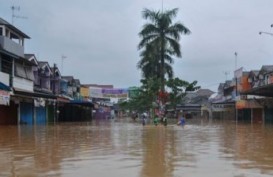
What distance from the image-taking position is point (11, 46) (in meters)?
39.5

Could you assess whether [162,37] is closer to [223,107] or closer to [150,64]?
[150,64]

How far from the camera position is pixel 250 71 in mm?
71625

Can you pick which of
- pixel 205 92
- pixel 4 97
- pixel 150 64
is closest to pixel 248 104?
pixel 150 64

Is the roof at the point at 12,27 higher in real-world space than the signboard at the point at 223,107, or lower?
higher

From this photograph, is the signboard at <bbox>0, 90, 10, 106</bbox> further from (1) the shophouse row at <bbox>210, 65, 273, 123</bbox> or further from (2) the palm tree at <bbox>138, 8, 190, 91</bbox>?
(1) the shophouse row at <bbox>210, 65, 273, 123</bbox>

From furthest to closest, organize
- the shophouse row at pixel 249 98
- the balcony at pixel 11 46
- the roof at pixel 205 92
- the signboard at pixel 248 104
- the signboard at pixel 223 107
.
A: the roof at pixel 205 92
the signboard at pixel 223 107
the signboard at pixel 248 104
the shophouse row at pixel 249 98
the balcony at pixel 11 46

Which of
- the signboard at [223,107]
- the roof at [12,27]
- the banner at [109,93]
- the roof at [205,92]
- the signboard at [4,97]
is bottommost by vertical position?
the signboard at [223,107]

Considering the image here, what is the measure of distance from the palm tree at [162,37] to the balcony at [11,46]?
13.0 meters

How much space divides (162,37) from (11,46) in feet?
52.6

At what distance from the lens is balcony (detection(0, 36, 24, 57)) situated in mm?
37625

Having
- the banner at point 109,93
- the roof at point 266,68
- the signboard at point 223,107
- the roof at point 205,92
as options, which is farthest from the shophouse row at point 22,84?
the roof at point 205,92

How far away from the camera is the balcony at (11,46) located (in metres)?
37.6

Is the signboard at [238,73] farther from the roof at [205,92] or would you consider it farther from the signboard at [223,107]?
the roof at [205,92]

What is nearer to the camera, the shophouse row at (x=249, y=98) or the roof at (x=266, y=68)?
the shophouse row at (x=249, y=98)
